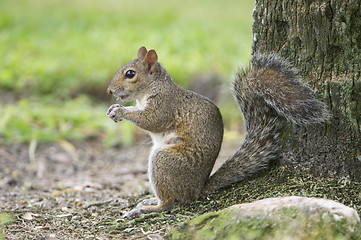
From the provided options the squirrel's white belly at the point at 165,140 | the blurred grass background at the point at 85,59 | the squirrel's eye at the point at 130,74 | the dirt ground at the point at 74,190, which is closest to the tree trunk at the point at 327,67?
the squirrel's white belly at the point at 165,140

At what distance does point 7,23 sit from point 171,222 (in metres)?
6.20

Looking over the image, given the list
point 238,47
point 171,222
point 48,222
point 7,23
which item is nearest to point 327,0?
point 171,222

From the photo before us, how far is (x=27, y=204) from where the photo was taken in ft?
9.55

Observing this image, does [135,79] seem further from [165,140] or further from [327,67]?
[327,67]

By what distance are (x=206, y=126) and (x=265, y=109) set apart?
0.33 meters

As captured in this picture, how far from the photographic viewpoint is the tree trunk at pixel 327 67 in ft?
7.02

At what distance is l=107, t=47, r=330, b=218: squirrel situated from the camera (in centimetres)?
229

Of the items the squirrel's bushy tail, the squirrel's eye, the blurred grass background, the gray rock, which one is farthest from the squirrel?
the blurred grass background

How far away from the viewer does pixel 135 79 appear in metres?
2.75

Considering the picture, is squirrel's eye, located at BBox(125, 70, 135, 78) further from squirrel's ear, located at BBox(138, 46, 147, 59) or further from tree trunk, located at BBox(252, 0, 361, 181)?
tree trunk, located at BBox(252, 0, 361, 181)

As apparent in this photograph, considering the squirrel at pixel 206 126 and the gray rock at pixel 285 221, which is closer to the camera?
the gray rock at pixel 285 221

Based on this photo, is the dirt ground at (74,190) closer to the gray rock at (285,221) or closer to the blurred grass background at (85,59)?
the blurred grass background at (85,59)

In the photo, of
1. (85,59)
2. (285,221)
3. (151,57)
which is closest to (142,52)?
(151,57)

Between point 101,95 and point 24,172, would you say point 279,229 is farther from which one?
point 101,95
